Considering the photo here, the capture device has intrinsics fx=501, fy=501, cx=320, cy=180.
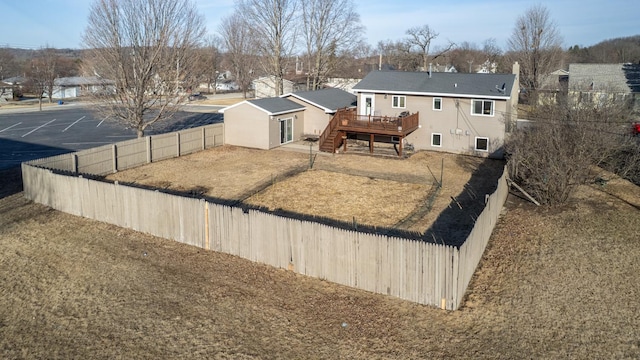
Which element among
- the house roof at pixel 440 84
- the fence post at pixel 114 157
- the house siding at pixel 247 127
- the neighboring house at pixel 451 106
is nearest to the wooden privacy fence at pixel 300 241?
the fence post at pixel 114 157

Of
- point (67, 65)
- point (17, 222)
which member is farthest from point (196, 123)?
point (67, 65)

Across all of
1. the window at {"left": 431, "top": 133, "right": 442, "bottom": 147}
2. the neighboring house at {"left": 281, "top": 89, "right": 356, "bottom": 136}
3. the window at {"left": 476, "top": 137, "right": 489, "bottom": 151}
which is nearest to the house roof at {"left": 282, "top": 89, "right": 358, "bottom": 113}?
the neighboring house at {"left": 281, "top": 89, "right": 356, "bottom": 136}

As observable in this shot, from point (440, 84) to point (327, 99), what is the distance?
8877 mm

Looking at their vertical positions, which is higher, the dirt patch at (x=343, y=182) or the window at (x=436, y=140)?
the window at (x=436, y=140)

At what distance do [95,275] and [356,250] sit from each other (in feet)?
23.3

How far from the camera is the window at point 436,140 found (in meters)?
33.1

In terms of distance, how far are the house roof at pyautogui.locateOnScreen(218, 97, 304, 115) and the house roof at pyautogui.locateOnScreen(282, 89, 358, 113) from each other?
2.55 ft

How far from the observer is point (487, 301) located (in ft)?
40.4

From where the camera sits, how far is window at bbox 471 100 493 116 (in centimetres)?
3123

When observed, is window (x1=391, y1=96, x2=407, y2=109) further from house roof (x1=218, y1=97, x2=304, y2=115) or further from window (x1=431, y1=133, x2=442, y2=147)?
house roof (x1=218, y1=97, x2=304, y2=115)

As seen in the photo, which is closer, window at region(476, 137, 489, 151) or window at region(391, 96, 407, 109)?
window at region(476, 137, 489, 151)

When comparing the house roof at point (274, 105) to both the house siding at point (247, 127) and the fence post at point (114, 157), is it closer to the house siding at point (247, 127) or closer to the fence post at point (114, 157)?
the house siding at point (247, 127)

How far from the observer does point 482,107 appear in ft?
103

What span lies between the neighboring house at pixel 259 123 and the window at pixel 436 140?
9.73 meters
